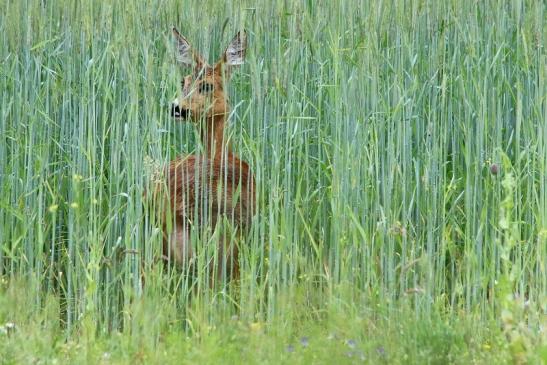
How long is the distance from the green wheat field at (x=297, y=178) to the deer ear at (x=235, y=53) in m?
0.11

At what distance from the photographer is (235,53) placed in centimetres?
540

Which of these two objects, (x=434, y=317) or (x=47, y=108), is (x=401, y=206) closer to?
(x=434, y=317)

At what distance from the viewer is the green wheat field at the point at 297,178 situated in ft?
13.8

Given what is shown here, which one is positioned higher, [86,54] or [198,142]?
[86,54]

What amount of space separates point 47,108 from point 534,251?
2124 mm

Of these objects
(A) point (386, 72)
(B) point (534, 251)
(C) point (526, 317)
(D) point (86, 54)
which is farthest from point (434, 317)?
(D) point (86, 54)

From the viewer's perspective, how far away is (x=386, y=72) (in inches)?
202

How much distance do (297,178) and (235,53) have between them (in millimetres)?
666

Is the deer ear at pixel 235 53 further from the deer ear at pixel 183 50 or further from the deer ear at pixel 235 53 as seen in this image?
the deer ear at pixel 183 50

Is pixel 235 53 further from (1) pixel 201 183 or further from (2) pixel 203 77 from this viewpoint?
(1) pixel 201 183

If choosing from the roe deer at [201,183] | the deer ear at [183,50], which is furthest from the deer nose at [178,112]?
the deer ear at [183,50]

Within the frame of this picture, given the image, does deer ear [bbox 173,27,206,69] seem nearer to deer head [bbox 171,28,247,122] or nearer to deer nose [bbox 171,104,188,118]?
deer head [bbox 171,28,247,122]

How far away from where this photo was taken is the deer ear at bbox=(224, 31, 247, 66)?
5250mm

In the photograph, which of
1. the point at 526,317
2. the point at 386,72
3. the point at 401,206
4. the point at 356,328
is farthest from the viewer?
the point at 386,72
